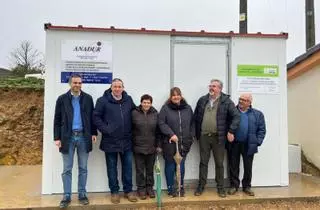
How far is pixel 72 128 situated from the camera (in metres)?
6.13

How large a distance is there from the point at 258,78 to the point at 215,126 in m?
1.25

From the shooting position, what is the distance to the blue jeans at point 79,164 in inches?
243

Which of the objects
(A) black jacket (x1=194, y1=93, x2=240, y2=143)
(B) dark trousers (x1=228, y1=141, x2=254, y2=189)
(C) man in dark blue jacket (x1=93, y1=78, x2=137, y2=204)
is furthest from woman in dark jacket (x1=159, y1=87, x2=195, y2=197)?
(B) dark trousers (x1=228, y1=141, x2=254, y2=189)

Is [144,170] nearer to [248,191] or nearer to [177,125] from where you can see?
[177,125]

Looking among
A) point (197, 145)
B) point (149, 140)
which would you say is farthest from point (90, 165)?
point (197, 145)

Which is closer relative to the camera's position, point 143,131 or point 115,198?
point 115,198

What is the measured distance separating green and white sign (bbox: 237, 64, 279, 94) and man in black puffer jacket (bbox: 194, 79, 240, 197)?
613mm

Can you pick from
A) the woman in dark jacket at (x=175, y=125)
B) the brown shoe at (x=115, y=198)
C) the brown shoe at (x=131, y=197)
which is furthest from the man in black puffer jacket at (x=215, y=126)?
the brown shoe at (x=115, y=198)

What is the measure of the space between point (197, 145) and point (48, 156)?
91.3 inches

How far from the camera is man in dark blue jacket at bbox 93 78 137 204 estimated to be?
629cm

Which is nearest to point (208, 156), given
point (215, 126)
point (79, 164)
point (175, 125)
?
point (215, 126)

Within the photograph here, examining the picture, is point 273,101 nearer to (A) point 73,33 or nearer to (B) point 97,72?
(B) point 97,72

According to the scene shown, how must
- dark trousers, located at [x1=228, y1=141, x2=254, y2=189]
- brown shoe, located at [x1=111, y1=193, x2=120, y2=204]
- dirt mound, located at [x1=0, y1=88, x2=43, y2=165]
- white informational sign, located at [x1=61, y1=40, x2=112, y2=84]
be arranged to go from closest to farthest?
brown shoe, located at [x1=111, y1=193, x2=120, y2=204] < white informational sign, located at [x1=61, y1=40, x2=112, y2=84] < dark trousers, located at [x1=228, y1=141, x2=254, y2=189] < dirt mound, located at [x1=0, y1=88, x2=43, y2=165]

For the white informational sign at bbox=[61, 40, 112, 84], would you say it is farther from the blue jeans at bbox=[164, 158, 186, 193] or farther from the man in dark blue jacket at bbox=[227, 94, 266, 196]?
the man in dark blue jacket at bbox=[227, 94, 266, 196]
